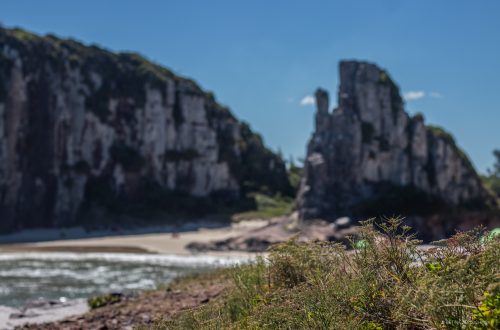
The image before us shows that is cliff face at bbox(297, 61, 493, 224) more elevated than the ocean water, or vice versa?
cliff face at bbox(297, 61, 493, 224)

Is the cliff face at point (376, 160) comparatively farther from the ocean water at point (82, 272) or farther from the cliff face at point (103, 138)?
the cliff face at point (103, 138)

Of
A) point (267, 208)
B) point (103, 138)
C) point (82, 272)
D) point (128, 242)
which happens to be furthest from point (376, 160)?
point (103, 138)

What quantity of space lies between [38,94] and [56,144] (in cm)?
569

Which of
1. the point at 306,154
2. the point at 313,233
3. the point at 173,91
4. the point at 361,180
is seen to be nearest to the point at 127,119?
the point at 173,91

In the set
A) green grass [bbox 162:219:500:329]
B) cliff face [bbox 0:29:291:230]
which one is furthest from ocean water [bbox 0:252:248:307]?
cliff face [bbox 0:29:291:230]

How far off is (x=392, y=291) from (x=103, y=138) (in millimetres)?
68067

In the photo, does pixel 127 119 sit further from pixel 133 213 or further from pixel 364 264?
pixel 364 264

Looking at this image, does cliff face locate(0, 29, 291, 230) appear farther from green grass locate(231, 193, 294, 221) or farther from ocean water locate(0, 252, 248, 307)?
ocean water locate(0, 252, 248, 307)

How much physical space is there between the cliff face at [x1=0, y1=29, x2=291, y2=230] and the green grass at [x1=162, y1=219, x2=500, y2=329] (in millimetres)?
57955

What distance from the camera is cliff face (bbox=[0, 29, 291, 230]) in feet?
206

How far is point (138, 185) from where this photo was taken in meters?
72.5

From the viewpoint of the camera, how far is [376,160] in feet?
172

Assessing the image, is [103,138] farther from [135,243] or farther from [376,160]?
[376,160]

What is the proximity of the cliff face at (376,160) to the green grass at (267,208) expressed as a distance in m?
12.1
